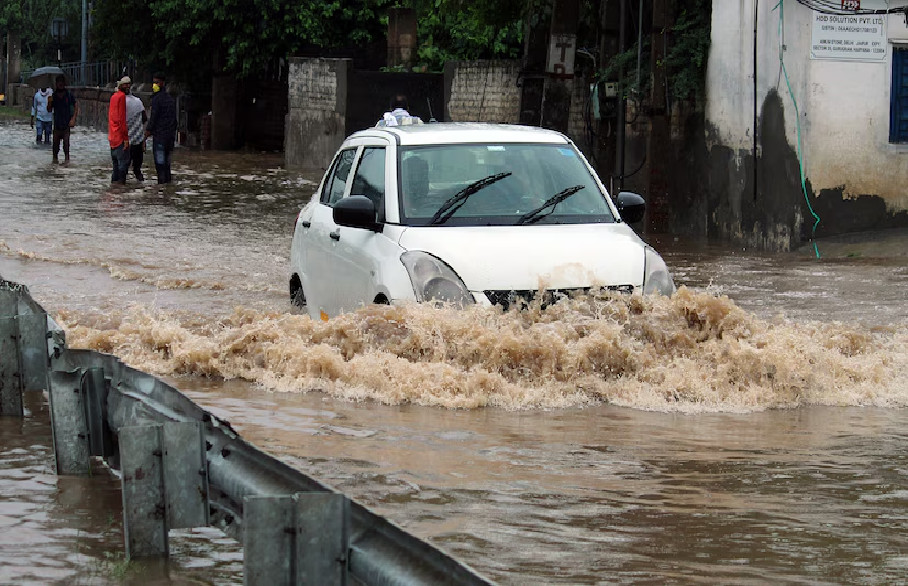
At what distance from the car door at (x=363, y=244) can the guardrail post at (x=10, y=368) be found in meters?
2.09

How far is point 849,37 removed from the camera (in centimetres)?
1697

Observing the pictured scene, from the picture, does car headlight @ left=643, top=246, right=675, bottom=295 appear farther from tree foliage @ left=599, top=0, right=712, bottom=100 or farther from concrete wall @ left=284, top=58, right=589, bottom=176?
concrete wall @ left=284, top=58, right=589, bottom=176

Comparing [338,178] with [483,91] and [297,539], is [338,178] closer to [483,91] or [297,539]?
[297,539]

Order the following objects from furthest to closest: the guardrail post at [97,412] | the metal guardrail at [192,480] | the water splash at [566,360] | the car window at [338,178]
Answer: the car window at [338,178] → the water splash at [566,360] → the guardrail post at [97,412] → the metal guardrail at [192,480]

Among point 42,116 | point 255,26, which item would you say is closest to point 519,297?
point 255,26

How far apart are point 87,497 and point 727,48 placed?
1338cm

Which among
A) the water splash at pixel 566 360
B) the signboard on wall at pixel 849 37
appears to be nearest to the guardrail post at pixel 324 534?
the water splash at pixel 566 360

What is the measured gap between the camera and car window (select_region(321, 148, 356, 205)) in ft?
33.7

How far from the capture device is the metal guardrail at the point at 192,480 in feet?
12.2

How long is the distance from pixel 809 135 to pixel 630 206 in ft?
27.0

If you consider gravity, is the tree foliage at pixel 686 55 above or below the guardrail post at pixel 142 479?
above

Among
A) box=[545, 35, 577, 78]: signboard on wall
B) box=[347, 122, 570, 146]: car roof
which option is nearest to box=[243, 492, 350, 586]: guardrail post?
box=[347, 122, 570, 146]: car roof

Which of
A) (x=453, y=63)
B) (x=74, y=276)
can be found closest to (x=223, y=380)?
(x=74, y=276)

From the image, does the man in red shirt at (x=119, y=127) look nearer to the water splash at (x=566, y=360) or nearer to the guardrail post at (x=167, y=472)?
the water splash at (x=566, y=360)
